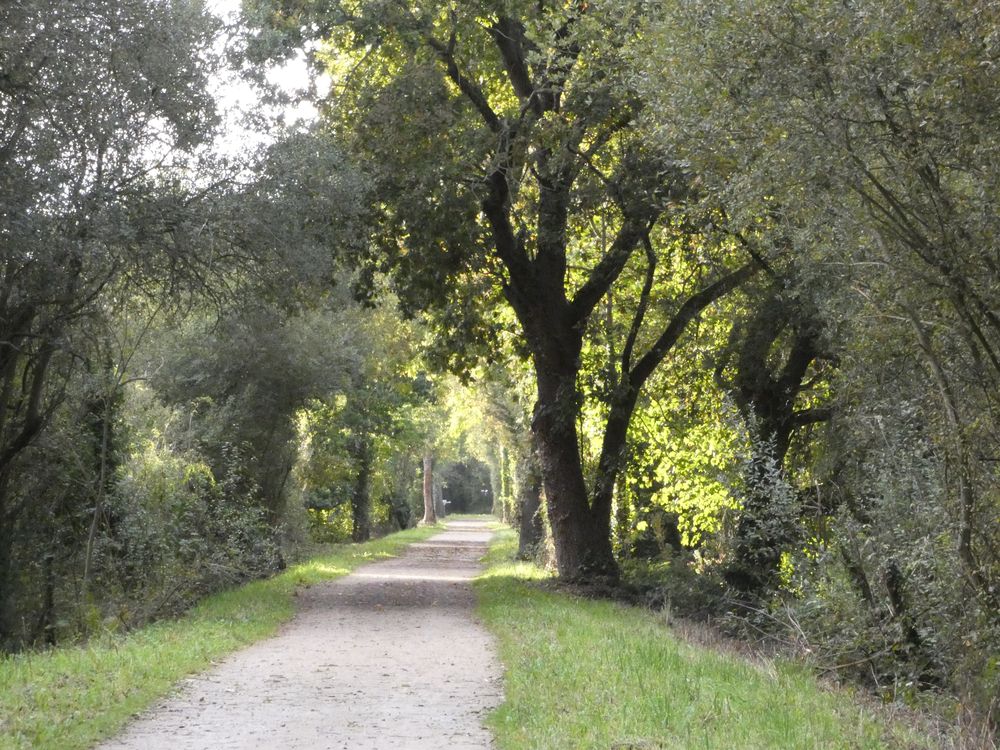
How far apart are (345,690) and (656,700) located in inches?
135

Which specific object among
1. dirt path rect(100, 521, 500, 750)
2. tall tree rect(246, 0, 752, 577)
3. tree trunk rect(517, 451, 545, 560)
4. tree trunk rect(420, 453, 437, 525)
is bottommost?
dirt path rect(100, 521, 500, 750)

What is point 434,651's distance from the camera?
14.1 metres

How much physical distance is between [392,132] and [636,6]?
208 inches

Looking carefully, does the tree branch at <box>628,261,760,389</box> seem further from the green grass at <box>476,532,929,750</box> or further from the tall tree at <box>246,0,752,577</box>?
the green grass at <box>476,532,929,750</box>

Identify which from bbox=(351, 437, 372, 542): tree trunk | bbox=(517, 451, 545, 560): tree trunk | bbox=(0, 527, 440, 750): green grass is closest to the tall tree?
bbox=(0, 527, 440, 750): green grass

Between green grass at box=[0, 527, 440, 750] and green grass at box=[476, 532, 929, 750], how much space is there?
3.24 m

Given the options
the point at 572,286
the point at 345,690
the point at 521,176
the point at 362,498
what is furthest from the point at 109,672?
the point at 362,498

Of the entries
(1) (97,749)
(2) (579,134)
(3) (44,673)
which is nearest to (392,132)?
(2) (579,134)

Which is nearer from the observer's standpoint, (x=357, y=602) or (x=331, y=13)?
(x=331, y=13)

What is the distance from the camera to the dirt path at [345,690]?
882 cm

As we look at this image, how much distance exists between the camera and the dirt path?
8.82 metres

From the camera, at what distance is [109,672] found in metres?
11.2

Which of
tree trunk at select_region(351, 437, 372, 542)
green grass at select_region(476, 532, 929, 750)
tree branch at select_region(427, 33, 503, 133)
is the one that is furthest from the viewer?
tree trunk at select_region(351, 437, 372, 542)

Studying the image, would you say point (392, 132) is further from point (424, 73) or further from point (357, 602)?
point (357, 602)
